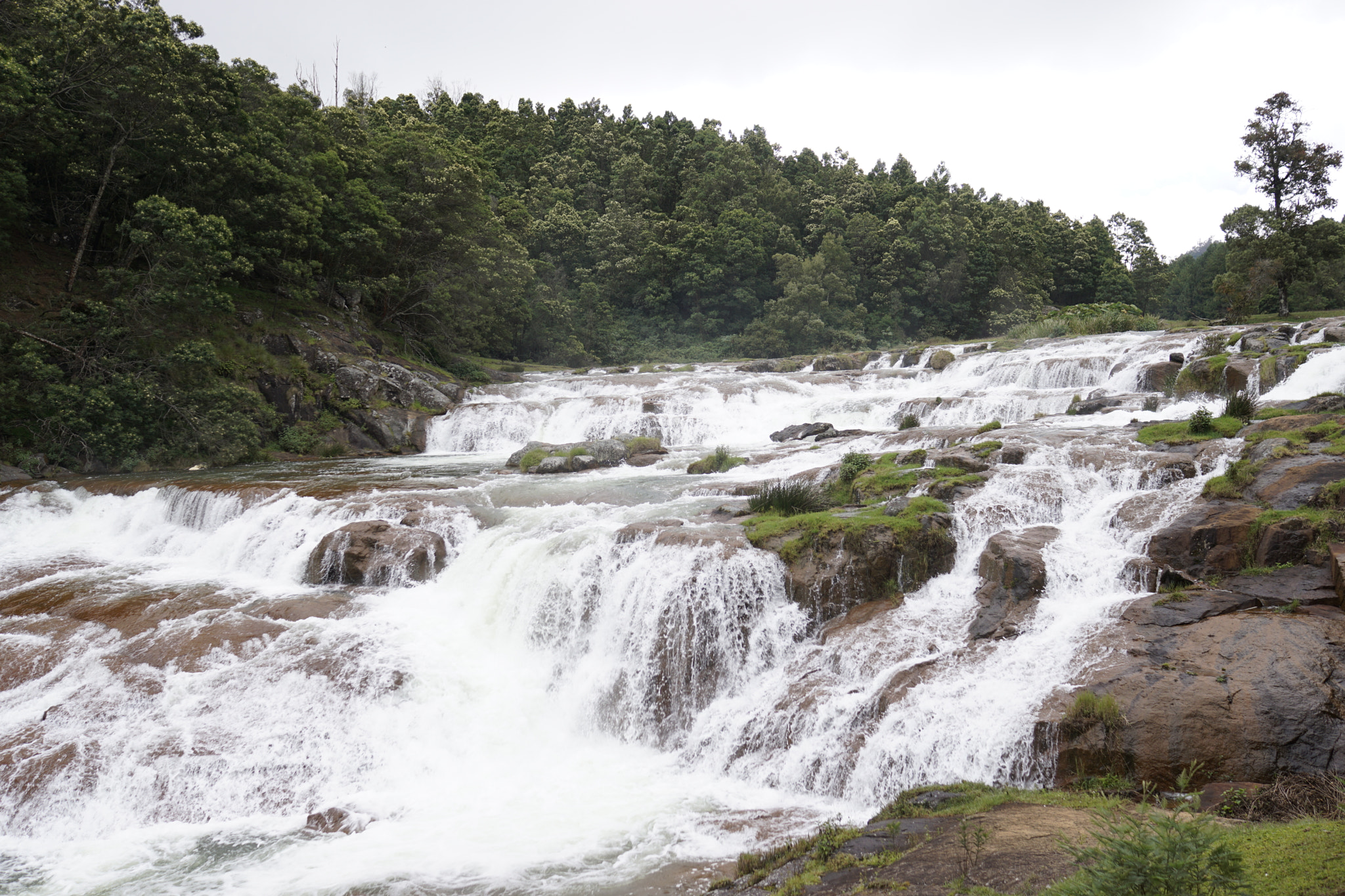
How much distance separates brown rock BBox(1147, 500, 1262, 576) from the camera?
8.05 m

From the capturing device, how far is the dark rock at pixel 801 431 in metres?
18.9

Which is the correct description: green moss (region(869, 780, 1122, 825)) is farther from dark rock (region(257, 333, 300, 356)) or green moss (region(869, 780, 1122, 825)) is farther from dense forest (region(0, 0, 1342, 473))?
dark rock (region(257, 333, 300, 356))

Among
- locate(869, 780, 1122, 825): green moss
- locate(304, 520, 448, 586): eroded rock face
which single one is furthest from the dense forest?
locate(869, 780, 1122, 825): green moss

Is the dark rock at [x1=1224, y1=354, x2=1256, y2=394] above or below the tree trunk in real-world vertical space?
below

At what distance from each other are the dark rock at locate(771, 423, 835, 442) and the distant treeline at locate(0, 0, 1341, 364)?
1513 cm

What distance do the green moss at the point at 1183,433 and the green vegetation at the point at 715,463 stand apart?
24.5 ft

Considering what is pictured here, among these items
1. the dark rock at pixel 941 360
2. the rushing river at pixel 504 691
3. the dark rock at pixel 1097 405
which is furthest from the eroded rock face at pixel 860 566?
the dark rock at pixel 941 360

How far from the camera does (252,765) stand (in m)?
7.95

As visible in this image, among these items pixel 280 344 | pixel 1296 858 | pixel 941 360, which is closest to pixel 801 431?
pixel 941 360

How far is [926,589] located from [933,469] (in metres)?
3.03

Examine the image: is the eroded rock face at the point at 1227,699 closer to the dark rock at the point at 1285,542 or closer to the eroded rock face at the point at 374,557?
the dark rock at the point at 1285,542

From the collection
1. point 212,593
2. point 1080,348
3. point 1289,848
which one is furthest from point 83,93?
point 1080,348

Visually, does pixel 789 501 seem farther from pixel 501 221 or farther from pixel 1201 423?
pixel 501 221

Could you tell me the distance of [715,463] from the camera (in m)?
16.0
